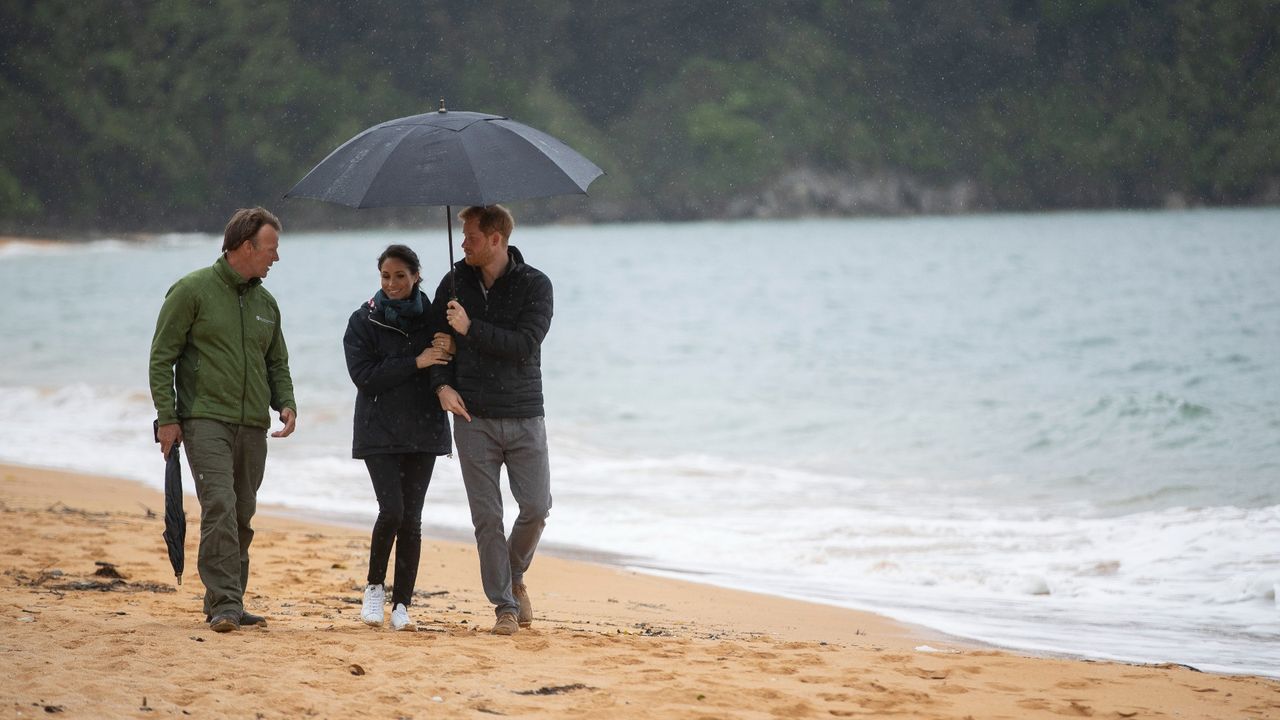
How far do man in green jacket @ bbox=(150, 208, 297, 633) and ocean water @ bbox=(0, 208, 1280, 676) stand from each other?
3392mm

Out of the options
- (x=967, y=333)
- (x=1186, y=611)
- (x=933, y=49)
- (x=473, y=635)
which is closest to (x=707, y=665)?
(x=473, y=635)

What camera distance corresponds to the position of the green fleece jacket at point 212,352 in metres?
4.80

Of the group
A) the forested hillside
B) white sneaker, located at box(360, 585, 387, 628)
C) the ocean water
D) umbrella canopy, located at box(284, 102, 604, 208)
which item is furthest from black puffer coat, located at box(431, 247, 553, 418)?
the forested hillside

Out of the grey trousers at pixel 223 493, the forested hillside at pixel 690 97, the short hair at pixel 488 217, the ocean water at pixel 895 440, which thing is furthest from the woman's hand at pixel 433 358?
the forested hillside at pixel 690 97

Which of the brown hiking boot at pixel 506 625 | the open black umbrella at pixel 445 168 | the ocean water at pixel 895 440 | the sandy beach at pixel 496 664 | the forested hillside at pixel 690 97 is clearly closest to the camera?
the sandy beach at pixel 496 664

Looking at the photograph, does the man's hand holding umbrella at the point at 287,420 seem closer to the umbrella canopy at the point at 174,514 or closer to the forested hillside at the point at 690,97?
the umbrella canopy at the point at 174,514

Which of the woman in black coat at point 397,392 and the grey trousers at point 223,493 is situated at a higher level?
the woman in black coat at point 397,392

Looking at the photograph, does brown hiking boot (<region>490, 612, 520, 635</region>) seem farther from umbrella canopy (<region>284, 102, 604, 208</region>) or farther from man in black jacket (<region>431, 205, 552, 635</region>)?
umbrella canopy (<region>284, 102, 604, 208</region>)

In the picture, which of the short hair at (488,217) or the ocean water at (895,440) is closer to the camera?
the short hair at (488,217)

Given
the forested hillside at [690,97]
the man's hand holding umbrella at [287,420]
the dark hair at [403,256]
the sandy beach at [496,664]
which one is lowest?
the sandy beach at [496,664]

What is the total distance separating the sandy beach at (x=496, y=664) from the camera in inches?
163

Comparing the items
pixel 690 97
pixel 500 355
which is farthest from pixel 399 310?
pixel 690 97

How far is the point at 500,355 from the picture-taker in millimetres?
4906

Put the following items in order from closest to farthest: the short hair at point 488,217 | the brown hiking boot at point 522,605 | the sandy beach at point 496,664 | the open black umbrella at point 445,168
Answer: the sandy beach at point 496,664 < the open black umbrella at point 445,168 < the short hair at point 488,217 < the brown hiking boot at point 522,605
